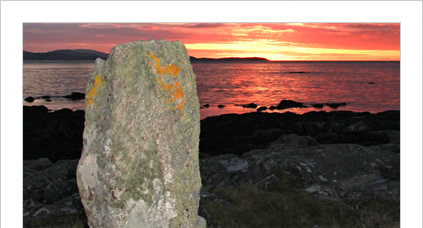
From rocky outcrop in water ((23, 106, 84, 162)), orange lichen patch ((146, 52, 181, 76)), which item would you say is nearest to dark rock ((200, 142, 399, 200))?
orange lichen patch ((146, 52, 181, 76))

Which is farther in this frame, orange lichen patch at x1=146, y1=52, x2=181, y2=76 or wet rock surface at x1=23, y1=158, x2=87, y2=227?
wet rock surface at x1=23, y1=158, x2=87, y2=227

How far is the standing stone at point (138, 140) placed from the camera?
536 cm

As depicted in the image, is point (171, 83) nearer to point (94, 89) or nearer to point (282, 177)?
point (94, 89)

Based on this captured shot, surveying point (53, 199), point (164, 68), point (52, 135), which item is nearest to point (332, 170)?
point (164, 68)

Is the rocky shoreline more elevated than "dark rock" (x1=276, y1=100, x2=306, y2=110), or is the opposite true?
"dark rock" (x1=276, y1=100, x2=306, y2=110)

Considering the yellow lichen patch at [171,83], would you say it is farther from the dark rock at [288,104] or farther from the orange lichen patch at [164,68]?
the dark rock at [288,104]

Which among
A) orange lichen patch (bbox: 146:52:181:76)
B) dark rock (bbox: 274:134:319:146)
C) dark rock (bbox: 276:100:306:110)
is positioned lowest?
dark rock (bbox: 274:134:319:146)

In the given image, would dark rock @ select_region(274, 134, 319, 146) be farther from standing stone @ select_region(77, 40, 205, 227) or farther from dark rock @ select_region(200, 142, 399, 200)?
standing stone @ select_region(77, 40, 205, 227)

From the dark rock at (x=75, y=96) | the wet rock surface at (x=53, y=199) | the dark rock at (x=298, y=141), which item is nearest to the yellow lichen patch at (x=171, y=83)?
the wet rock surface at (x=53, y=199)

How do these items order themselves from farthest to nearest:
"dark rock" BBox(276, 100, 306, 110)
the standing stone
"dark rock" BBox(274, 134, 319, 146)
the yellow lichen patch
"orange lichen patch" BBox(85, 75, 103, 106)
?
"dark rock" BBox(276, 100, 306, 110) → "dark rock" BBox(274, 134, 319, 146) → "orange lichen patch" BBox(85, 75, 103, 106) → the yellow lichen patch → the standing stone

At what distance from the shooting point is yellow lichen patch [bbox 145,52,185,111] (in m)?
5.52

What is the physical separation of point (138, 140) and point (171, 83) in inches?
35.2

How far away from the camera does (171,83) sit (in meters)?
5.58

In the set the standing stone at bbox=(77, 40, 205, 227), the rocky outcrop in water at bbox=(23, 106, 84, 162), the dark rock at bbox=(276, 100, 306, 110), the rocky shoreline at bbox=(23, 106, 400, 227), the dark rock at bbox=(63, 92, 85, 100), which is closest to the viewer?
the standing stone at bbox=(77, 40, 205, 227)
